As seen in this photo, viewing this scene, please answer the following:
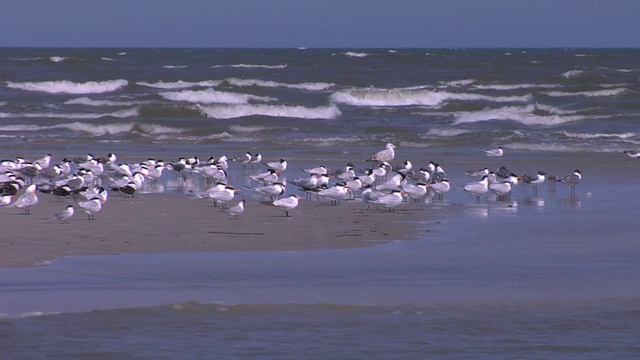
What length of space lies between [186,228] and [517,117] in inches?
769

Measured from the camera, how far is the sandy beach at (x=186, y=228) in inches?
366

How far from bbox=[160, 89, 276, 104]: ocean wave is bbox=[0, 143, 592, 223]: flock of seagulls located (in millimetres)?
17241

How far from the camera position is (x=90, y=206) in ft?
36.4

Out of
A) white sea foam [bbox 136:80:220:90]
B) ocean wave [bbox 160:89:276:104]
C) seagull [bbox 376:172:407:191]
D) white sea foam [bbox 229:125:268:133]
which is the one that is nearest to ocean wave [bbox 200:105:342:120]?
ocean wave [bbox 160:89:276:104]

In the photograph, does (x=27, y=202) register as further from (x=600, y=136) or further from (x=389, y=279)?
(x=600, y=136)

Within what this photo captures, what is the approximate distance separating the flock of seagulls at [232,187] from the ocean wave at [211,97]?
1724cm

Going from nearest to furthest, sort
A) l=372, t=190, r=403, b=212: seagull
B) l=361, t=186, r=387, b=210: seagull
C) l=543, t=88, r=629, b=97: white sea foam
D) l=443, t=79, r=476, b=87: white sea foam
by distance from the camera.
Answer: l=372, t=190, r=403, b=212: seagull
l=361, t=186, r=387, b=210: seagull
l=543, t=88, r=629, b=97: white sea foam
l=443, t=79, r=476, b=87: white sea foam

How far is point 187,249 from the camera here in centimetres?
932

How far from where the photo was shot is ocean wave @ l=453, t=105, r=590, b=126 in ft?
92.0

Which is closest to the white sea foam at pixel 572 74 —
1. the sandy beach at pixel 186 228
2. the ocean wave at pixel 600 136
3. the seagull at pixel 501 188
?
the ocean wave at pixel 600 136

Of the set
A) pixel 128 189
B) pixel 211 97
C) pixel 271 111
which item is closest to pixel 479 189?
pixel 128 189

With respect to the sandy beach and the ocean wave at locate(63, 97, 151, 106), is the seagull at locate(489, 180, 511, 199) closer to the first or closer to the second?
the sandy beach

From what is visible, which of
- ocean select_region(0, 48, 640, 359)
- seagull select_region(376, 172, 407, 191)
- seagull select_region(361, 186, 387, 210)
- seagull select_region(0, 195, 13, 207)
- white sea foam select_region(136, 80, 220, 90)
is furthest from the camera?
white sea foam select_region(136, 80, 220, 90)

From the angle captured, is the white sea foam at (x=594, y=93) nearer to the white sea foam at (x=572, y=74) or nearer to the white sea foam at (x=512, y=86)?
the white sea foam at (x=512, y=86)
